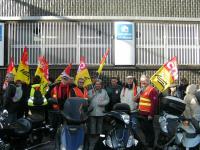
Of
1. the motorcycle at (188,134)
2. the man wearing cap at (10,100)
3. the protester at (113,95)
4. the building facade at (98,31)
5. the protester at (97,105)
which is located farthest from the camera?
the building facade at (98,31)

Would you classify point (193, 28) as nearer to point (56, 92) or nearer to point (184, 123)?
point (56, 92)

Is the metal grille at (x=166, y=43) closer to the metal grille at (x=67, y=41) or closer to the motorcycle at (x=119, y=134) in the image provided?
the metal grille at (x=67, y=41)

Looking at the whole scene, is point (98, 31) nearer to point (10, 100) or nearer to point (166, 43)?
A: point (166, 43)

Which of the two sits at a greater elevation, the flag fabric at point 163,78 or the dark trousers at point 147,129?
the flag fabric at point 163,78

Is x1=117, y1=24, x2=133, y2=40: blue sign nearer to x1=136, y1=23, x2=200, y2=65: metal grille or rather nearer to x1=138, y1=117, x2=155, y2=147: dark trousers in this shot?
x1=136, y1=23, x2=200, y2=65: metal grille

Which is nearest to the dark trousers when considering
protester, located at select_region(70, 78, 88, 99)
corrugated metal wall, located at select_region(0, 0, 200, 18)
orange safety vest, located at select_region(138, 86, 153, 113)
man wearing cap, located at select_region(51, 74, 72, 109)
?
A: orange safety vest, located at select_region(138, 86, 153, 113)

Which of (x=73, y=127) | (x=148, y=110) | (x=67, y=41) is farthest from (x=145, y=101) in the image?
(x=67, y=41)

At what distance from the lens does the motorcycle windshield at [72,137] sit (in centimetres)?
649

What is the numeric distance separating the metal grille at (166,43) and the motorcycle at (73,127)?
976cm

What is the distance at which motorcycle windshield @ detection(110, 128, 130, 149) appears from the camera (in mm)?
7215

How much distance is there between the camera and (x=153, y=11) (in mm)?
16500

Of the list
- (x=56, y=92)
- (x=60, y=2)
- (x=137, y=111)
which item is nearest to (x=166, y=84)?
(x=137, y=111)

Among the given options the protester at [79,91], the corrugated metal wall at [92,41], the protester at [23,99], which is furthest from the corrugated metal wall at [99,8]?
the protester at [79,91]

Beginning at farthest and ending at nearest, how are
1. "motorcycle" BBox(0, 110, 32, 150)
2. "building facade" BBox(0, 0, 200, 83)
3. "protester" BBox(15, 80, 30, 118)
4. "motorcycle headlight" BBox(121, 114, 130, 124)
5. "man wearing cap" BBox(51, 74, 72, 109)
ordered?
"building facade" BBox(0, 0, 200, 83)
"protester" BBox(15, 80, 30, 118)
"man wearing cap" BBox(51, 74, 72, 109)
"motorcycle" BBox(0, 110, 32, 150)
"motorcycle headlight" BBox(121, 114, 130, 124)
